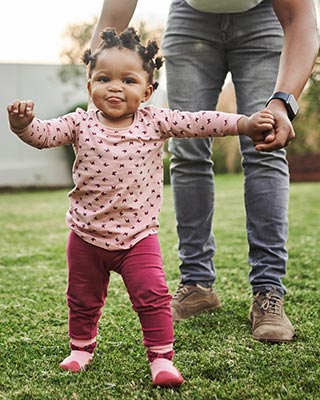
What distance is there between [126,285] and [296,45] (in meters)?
0.86

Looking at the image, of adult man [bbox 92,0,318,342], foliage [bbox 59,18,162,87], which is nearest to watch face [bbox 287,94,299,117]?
adult man [bbox 92,0,318,342]

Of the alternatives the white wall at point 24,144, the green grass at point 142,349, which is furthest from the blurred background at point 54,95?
the green grass at point 142,349

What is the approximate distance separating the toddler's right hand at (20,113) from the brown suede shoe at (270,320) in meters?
1.00

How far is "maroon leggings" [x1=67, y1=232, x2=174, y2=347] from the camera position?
174 cm

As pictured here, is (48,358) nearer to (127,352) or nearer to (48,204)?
(127,352)

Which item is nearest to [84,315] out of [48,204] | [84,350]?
[84,350]

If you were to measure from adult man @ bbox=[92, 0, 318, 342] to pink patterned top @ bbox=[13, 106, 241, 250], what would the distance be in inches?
18.1

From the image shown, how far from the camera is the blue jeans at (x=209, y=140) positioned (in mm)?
2309

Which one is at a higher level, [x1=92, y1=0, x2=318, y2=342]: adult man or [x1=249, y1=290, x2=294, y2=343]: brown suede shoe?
[x1=92, y1=0, x2=318, y2=342]: adult man

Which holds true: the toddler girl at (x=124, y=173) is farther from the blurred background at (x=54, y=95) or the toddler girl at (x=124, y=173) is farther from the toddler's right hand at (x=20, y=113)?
the blurred background at (x=54, y=95)

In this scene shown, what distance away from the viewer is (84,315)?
1862 mm

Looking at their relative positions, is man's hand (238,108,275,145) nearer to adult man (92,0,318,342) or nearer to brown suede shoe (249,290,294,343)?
adult man (92,0,318,342)

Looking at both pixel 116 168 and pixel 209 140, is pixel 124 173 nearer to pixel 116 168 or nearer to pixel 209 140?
pixel 116 168

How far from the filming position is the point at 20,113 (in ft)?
5.31
